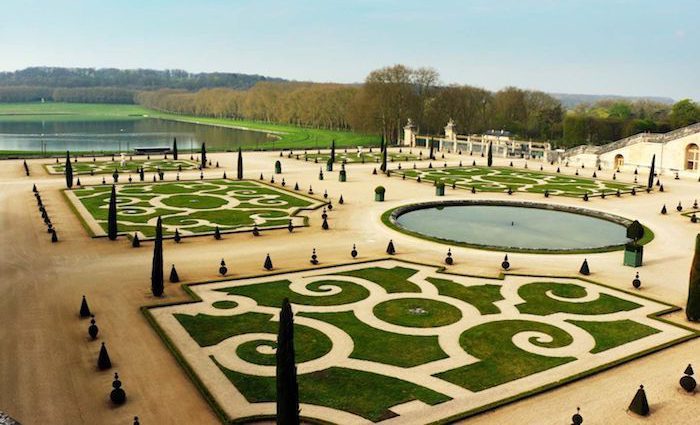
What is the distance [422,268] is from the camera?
108ft

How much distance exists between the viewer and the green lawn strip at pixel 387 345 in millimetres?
21406

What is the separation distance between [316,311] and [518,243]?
19.7m

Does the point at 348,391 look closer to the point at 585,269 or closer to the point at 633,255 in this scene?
the point at 585,269

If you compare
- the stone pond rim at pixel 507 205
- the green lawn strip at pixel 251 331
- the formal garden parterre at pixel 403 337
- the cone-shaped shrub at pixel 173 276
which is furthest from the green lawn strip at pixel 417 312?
the stone pond rim at pixel 507 205

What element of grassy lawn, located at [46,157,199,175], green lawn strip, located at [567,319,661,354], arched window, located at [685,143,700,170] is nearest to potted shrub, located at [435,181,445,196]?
green lawn strip, located at [567,319,661,354]

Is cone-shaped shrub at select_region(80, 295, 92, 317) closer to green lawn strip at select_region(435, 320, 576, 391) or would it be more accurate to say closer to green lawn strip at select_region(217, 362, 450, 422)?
green lawn strip at select_region(217, 362, 450, 422)

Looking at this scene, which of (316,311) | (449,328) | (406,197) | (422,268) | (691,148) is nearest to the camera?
(449,328)

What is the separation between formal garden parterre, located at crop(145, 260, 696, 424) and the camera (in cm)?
1859

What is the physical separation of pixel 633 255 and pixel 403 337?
1798 centimetres

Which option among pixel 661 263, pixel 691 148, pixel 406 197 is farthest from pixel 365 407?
pixel 691 148

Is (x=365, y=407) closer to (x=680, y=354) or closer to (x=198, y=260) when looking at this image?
(x=680, y=354)

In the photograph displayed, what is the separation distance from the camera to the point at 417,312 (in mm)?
26219

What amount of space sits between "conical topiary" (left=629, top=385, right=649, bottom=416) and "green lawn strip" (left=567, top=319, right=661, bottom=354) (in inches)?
179

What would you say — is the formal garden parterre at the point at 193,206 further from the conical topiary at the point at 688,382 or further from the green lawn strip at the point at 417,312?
the conical topiary at the point at 688,382
